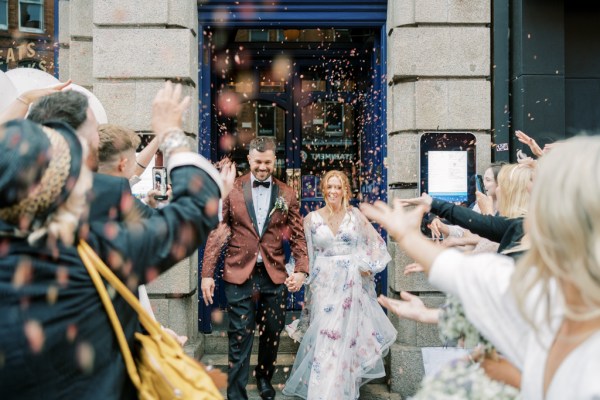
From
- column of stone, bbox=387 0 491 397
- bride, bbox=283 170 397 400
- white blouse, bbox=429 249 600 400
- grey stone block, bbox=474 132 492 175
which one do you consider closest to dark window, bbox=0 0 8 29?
bride, bbox=283 170 397 400

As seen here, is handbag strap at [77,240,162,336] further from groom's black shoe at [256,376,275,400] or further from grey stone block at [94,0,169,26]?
grey stone block at [94,0,169,26]

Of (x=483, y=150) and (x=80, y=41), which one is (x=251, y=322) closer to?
(x=483, y=150)

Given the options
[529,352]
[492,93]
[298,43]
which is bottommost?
[529,352]

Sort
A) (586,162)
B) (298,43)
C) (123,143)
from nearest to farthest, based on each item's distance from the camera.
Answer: (586,162), (123,143), (298,43)

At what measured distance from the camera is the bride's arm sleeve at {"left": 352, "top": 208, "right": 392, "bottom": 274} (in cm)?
583

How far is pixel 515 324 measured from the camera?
5.17 feet

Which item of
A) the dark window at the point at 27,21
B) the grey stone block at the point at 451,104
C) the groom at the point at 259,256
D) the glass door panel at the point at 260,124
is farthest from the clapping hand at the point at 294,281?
the dark window at the point at 27,21

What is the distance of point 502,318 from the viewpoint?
62.7 inches

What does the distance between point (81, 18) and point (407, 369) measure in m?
4.67

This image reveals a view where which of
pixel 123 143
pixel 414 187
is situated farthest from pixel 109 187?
pixel 414 187

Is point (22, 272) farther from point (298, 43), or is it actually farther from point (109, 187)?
point (298, 43)

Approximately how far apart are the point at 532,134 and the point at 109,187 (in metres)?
4.85

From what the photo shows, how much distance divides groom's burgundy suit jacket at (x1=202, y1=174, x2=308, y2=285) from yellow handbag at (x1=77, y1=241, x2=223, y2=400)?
367cm

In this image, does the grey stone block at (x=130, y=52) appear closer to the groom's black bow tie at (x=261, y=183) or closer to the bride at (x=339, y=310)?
the groom's black bow tie at (x=261, y=183)
